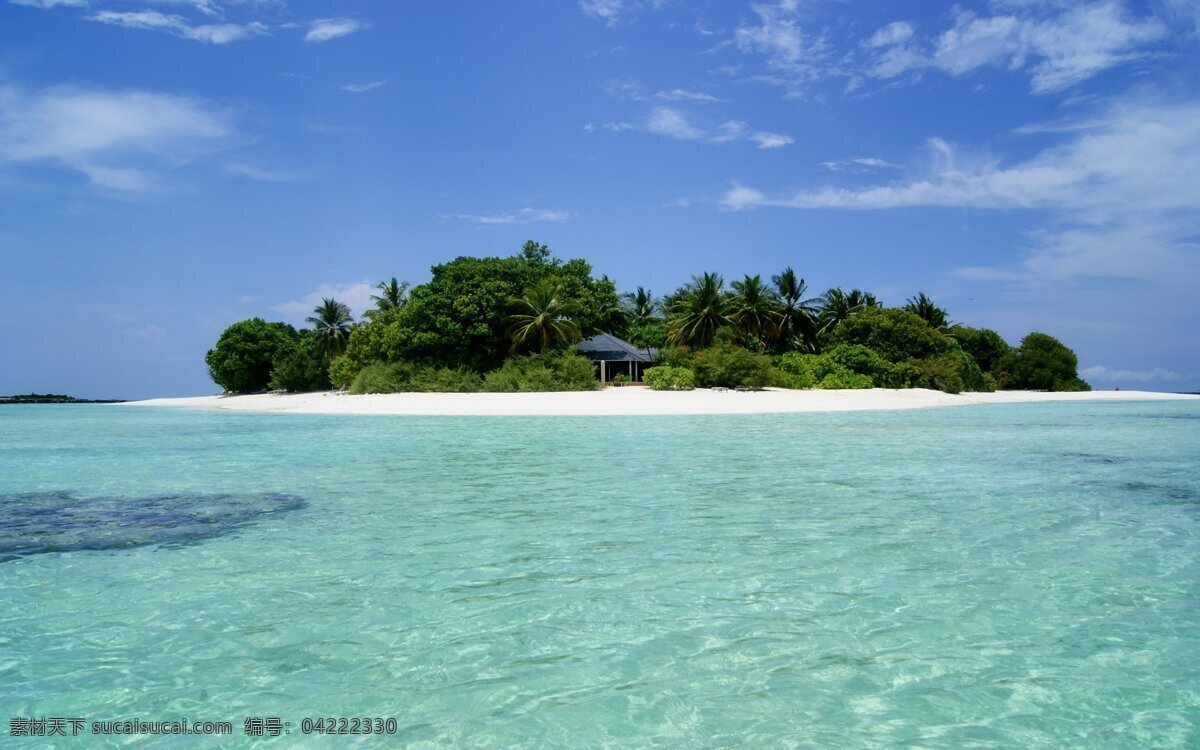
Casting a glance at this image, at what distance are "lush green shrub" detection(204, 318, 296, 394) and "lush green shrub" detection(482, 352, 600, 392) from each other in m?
29.3

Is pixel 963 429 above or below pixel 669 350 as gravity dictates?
below

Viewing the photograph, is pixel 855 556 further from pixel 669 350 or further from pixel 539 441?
pixel 669 350

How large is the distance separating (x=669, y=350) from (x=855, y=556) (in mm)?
42435

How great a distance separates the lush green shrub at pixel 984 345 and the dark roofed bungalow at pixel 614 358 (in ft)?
87.6

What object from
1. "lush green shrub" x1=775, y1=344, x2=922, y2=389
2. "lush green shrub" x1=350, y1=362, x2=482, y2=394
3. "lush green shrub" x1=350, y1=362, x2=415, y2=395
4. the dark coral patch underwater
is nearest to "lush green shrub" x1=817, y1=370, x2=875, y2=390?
"lush green shrub" x1=775, y1=344, x2=922, y2=389

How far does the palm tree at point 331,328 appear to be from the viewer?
6253 cm

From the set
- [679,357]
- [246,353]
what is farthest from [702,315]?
[246,353]

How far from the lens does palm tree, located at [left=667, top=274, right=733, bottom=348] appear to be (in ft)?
155

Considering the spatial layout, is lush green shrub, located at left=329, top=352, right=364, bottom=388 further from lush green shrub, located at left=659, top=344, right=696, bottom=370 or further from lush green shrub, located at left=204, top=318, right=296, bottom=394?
lush green shrub, located at left=659, top=344, right=696, bottom=370

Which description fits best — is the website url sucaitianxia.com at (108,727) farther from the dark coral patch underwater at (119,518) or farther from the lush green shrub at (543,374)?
the lush green shrub at (543,374)

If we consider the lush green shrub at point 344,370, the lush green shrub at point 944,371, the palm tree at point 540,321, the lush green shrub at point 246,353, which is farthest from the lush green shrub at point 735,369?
the lush green shrub at point 246,353

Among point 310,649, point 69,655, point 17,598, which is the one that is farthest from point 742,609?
point 17,598

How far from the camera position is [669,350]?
159 feet

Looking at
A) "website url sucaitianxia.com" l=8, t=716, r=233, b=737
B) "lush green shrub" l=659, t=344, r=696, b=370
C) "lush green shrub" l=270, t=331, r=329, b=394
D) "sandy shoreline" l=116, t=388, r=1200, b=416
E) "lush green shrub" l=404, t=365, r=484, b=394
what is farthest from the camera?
"lush green shrub" l=270, t=331, r=329, b=394
